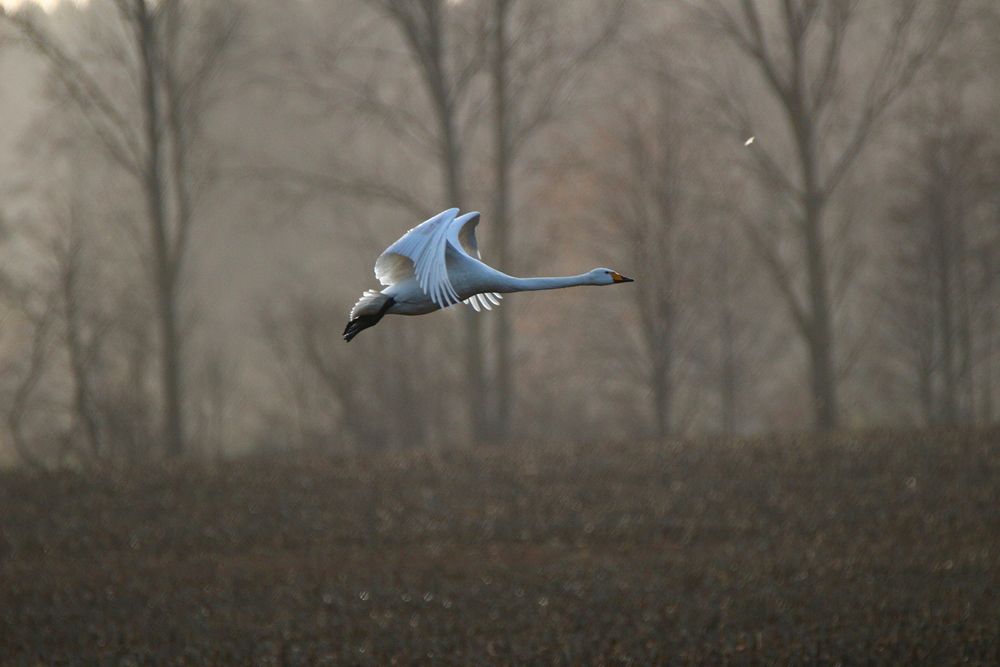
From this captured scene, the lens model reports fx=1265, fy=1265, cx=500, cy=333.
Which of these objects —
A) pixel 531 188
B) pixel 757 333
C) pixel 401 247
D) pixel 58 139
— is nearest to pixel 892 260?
pixel 757 333

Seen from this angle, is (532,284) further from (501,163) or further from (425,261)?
(501,163)

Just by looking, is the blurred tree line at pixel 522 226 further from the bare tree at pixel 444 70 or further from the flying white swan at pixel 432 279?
the flying white swan at pixel 432 279

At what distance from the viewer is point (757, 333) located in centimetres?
3172

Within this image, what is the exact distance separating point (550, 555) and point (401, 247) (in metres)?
8.00

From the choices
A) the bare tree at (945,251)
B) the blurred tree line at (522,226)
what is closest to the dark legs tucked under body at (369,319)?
the blurred tree line at (522,226)

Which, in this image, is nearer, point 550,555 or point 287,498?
point 550,555

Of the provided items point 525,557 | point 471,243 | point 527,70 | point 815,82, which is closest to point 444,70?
point 527,70

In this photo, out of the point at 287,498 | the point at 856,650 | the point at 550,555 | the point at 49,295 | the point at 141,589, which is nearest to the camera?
the point at 856,650

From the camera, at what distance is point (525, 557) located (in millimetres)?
12602

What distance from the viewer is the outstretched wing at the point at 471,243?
5418mm

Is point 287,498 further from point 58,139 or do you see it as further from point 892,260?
point 892,260

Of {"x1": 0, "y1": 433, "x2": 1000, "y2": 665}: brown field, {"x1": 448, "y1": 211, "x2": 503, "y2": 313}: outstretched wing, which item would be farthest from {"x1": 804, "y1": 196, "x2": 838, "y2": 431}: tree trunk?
{"x1": 448, "y1": 211, "x2": 503, "y2": 313}: outstretched wing

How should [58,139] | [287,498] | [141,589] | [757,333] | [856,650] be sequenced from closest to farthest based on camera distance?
[856,650] → [141,589] → [287,498] → [58,139] → [757,333]

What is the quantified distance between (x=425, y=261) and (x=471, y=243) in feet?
2.88
